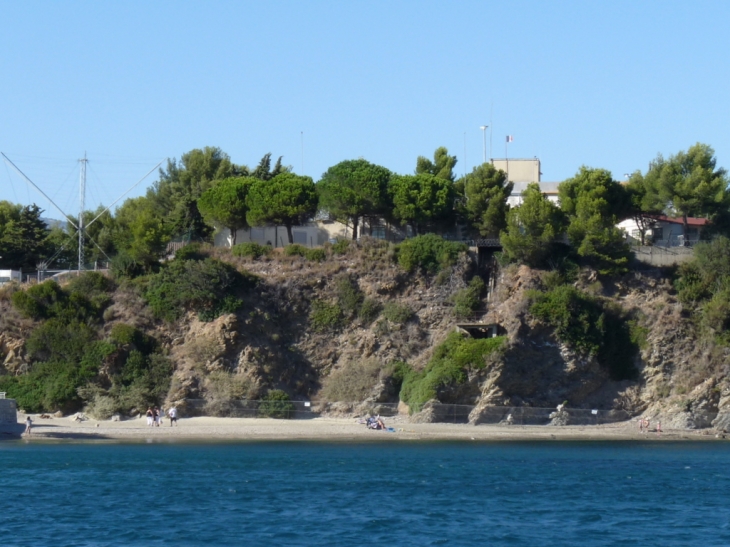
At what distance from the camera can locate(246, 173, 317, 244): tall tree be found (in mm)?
73812

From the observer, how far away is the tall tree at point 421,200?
74.9 meters

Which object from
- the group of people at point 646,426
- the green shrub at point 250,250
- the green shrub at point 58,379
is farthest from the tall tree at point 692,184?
the green shrub at point 58,379

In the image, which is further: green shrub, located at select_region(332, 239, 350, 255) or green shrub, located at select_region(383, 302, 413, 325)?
green shrub, located at select_region(332, 239, 350, 255)

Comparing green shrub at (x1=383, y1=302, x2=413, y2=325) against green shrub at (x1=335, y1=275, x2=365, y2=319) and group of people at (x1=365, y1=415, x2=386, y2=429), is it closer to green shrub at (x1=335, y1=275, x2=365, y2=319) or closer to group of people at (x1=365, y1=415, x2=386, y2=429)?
green shrub at (x1=335, y1=275, x2=365, y2=319)

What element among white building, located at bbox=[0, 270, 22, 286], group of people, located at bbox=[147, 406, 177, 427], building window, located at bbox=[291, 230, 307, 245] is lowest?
group of people, located at bbox=[147, 406, 177, 427]

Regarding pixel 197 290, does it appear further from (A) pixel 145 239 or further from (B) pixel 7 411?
(B) pixel 7 411

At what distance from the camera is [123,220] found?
270 feet

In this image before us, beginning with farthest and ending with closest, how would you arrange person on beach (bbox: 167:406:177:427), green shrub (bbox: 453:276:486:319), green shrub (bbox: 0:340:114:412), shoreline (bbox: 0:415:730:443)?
green shrub (bbox: 453:276:486:319)
green shrub (bbox: 0:340:114:412)
person on beach (bbox: 167:406:177:427)
shoreline (bbox: 0:415:730:443)

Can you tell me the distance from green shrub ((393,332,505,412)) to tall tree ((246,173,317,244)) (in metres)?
13.2

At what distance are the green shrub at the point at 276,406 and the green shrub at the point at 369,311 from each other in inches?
276

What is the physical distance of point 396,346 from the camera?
67938 mm

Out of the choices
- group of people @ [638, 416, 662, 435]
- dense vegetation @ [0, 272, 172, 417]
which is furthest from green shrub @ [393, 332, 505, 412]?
dense vegetation @ [0, 272, 172, 417]

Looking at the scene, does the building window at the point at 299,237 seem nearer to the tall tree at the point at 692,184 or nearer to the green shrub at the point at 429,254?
the green shrub at the point at 429,254

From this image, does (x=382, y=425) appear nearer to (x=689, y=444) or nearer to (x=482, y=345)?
(x=482, y=345)
